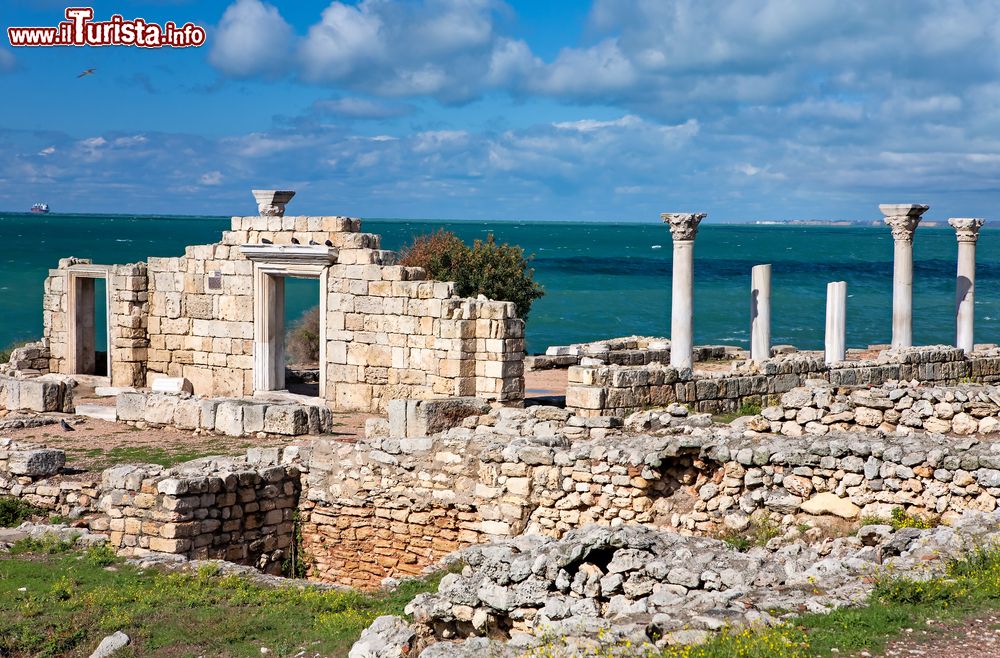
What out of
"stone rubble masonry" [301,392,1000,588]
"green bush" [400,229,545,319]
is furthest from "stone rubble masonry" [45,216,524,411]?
"green bush" [400,229,545,319]

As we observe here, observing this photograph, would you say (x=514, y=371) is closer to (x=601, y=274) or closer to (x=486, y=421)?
(x=486, y=421)

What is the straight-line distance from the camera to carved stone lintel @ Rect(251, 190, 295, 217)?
72.2ft

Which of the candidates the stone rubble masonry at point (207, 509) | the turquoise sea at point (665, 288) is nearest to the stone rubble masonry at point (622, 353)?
the stone rubble masonry at point (207, 509)

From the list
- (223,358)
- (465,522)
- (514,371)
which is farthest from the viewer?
(223,358)

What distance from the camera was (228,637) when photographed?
8664mm

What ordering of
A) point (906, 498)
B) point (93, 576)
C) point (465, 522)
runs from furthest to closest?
point (465, 522) < point (93, 576) < point (906, 498)

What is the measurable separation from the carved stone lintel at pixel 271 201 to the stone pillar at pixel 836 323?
10621 mm

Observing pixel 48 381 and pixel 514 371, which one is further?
pixel 48 381

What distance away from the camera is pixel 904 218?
2181 cm

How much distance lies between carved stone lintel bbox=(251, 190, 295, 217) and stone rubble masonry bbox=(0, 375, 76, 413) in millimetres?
5056

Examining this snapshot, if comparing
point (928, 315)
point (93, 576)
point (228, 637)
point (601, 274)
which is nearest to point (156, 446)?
point (93, 576)

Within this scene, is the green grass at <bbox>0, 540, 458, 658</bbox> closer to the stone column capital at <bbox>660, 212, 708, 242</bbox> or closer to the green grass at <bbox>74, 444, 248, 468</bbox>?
the green grass at <bbox>74, 444, 248, 468</bbox>

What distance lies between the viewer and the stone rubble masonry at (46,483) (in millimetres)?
13023

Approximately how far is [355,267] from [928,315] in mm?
50253
